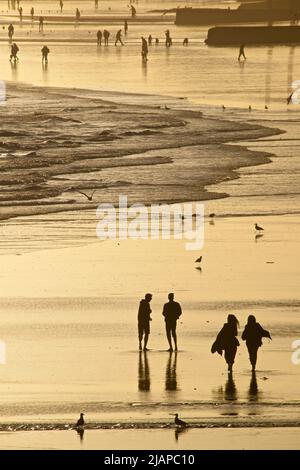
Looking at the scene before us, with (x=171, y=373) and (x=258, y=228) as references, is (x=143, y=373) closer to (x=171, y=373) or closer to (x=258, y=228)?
(x=171, y=373)

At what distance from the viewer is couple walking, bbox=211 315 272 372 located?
21.3 m

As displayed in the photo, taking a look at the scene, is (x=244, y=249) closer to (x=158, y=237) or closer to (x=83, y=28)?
(x=158, y=237)

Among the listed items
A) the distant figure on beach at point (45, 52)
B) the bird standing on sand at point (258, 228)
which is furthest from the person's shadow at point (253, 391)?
the distant figure on beach at point (45, 52)

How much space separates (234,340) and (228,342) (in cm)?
9

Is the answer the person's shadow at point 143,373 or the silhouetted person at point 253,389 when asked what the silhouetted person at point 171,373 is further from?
the silhouetted person at point 253,389

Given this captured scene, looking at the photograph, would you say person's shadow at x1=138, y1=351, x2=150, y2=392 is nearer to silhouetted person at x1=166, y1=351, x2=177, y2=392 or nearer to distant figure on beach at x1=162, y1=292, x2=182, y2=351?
silhouetted person at x1=166, y1=351, x2=177, y2=392

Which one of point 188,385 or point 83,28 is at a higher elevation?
point 188,385

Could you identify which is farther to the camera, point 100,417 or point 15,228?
point 15,228

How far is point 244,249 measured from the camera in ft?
98.9

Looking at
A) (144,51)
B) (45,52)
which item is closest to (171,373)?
(45,52)

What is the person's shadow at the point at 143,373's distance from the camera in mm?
20734

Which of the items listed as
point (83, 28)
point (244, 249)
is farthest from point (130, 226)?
point (83, 28)

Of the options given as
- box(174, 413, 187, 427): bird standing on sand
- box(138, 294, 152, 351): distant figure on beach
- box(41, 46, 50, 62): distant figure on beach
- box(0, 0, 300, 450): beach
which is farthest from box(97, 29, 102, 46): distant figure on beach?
box(174, 413, 187, 427): bird standing on sand
